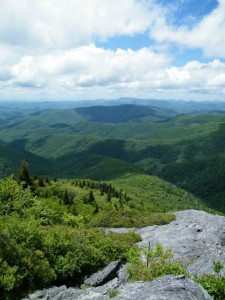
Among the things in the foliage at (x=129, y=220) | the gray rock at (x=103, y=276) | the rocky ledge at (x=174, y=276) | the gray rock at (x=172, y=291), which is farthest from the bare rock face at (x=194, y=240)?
the gray rock at (x=172, y=291)

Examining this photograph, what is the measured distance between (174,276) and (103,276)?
84.3ft

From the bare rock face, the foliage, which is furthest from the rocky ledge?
the foliage

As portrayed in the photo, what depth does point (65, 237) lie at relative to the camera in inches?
2234

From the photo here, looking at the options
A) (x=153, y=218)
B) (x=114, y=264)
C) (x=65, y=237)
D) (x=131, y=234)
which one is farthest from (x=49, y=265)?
(x=153, y=218)

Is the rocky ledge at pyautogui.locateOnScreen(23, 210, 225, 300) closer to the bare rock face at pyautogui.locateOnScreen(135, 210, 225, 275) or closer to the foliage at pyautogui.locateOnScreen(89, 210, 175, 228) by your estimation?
the bare rock face at pyautogui.locateOnScreen(135, 210, 225, 275)

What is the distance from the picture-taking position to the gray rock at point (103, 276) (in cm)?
5159

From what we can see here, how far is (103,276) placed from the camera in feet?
172

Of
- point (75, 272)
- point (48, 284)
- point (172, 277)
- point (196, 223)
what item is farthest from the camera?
point (196, 223)

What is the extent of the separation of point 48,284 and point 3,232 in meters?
10.2

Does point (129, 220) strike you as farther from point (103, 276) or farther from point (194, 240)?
point (103, 276)

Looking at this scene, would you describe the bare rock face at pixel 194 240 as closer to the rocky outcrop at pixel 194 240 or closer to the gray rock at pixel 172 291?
the rocky outcrop at pixel 194 240

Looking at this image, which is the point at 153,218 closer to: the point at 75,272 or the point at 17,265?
the point at 75,272

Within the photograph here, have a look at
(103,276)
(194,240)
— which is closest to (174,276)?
(103,276)

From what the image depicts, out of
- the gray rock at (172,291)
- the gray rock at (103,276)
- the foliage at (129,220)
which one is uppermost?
the gray rock at (172,291)
